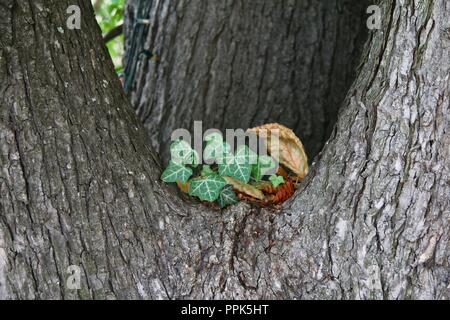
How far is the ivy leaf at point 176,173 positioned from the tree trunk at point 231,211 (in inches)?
3.6

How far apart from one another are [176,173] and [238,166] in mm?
234

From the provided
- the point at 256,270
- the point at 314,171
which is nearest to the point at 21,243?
the point at 256,270

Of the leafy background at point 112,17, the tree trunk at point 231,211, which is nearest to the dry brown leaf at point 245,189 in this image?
the tree trunk at point 231,211

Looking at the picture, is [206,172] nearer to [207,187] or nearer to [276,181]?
[207,187]

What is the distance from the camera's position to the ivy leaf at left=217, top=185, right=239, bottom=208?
99.1 inches

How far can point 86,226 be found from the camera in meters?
2.27

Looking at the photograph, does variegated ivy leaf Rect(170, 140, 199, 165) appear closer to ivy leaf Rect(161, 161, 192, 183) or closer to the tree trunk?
ivy leaf Rect(161, 161, 192, 183)

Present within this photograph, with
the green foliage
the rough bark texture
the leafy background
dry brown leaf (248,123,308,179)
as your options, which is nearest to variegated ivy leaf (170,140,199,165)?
the green foliage

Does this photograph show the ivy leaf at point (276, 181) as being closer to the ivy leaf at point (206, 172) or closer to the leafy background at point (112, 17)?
the ivy leaf at point (206, 172)

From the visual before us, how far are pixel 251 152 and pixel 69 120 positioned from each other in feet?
2.27

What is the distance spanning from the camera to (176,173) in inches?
100

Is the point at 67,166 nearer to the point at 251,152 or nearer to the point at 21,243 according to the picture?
the point at 21,243

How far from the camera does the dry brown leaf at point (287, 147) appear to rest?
271 cm
